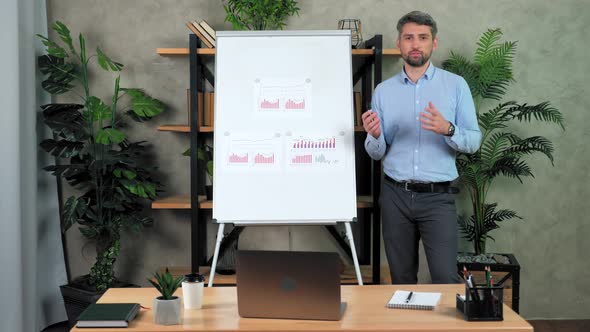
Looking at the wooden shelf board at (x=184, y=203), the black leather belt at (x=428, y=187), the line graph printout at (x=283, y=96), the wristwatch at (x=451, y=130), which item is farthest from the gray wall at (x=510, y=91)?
the wristwatch at (x=451, y=130)

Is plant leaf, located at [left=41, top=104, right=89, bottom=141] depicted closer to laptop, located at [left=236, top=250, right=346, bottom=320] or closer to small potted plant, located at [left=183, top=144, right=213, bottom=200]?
small potted plant, located at [left=183, top=144, right=213, bottom=200]

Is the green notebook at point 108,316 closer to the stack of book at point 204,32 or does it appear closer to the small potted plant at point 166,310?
the small potted plant at point 166,310

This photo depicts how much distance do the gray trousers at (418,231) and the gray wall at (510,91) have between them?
37.1 inches

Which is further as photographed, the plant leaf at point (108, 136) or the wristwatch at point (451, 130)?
the plant leaf at point (108, 136)

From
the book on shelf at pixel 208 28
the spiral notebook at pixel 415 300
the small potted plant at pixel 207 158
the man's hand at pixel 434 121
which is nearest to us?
the spiral notebook at pixel 415 300

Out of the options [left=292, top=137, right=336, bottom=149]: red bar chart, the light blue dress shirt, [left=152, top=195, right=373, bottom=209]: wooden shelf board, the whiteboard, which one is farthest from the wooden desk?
[left=152, top=195, right=373, bottom=209]: wooden shelf board

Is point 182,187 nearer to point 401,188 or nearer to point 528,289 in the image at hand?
point 401,188

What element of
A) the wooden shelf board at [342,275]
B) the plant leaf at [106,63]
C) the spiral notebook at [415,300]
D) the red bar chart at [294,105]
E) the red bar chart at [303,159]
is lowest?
the wooden shelf board at [342,275]

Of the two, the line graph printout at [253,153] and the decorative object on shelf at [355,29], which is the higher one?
the decorative object on shelf at [355,29]

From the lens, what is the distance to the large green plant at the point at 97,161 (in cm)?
377

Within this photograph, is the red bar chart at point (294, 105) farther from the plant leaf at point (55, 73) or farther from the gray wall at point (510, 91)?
the plant leaf at point (55, 73)

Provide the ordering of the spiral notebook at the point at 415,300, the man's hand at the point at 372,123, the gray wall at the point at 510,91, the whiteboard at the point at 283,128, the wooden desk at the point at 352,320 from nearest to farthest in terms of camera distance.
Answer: the wooden desk at the point at 352,320 → the spiral notebook at the point at 415,300 → the man's hand at the point at 372,123 → the whiteboard at the point at 283,128 → the gray wall at the point at 510,91

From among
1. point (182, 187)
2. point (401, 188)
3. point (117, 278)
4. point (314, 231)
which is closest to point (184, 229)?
point (182, 187)

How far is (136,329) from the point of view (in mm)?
1827
